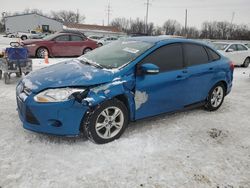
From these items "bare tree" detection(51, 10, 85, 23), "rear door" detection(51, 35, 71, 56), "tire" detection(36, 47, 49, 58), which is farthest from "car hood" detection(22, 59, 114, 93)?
"bare tree" detection(51, 10, 85, 23)

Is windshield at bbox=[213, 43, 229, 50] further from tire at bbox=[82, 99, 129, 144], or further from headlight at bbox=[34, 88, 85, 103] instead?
headlight at bbox=[34, 88, 85, 103]

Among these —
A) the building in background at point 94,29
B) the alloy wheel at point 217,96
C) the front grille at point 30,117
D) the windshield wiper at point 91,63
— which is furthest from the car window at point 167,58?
the building in background at point 94,29

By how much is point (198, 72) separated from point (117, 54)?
1.59 metres

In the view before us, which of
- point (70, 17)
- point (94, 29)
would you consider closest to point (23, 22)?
point (94, 29)

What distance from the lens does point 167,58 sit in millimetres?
4551

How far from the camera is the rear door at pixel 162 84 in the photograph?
4.10m

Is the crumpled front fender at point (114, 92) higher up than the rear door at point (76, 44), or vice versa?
the rear door at point (76, 44)

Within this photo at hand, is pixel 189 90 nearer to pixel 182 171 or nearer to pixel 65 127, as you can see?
pixel 182 171

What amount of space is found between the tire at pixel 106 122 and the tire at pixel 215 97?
2.27m

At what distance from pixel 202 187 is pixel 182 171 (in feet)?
1.14

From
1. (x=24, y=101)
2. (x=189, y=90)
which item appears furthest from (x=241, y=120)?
(x=24, y=101)

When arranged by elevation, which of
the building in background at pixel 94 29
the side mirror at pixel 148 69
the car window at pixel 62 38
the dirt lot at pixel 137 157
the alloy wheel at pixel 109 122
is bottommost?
the dirt lot at pixel 137 157

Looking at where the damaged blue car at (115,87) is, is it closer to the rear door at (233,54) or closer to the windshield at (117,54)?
the windshield at (117,54)

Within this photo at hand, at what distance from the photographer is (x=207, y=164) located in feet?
11.3
